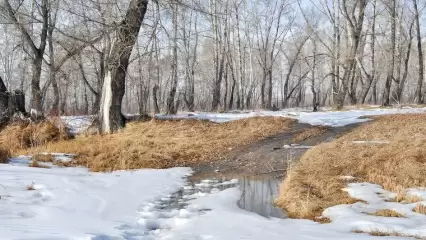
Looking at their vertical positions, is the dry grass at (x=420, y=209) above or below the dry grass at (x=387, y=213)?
above

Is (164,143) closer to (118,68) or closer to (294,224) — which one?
(118,68)

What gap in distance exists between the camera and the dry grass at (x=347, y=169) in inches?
228

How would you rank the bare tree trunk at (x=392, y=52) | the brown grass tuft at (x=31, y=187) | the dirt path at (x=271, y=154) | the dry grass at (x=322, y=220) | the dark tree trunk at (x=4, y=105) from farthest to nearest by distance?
the bare tree trunk at (x=392, y=52), the dark tree trunk at (x=4, y=105), the dirt path at (x=271, y=154), the brown grass tuft at (x=31, y=187), the dry grass at (x=322, y=220)

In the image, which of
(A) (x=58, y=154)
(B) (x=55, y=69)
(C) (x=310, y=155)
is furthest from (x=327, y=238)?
(B) (x=55, y=69)

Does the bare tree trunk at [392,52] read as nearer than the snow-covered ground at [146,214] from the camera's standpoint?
No

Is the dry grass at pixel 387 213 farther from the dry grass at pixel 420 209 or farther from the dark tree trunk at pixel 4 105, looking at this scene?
the dark tree trunk at pixel 4 105

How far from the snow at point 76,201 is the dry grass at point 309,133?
4.19 metres

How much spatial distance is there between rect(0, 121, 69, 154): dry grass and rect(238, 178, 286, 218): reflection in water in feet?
18.9

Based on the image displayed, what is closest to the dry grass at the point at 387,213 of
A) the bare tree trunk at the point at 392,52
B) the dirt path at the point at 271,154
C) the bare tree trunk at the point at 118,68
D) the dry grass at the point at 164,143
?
the dirt path at the point at 271,154

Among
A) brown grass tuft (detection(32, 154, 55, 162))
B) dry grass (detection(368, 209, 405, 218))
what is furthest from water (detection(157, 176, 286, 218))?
brown grass tuft (detection(32, 154, 55, 162))

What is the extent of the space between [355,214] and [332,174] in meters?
2.21

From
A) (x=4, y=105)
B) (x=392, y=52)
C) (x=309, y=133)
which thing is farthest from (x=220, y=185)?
(x=392, y=52)

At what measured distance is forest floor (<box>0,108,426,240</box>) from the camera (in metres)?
4.39

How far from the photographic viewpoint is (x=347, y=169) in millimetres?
7406
